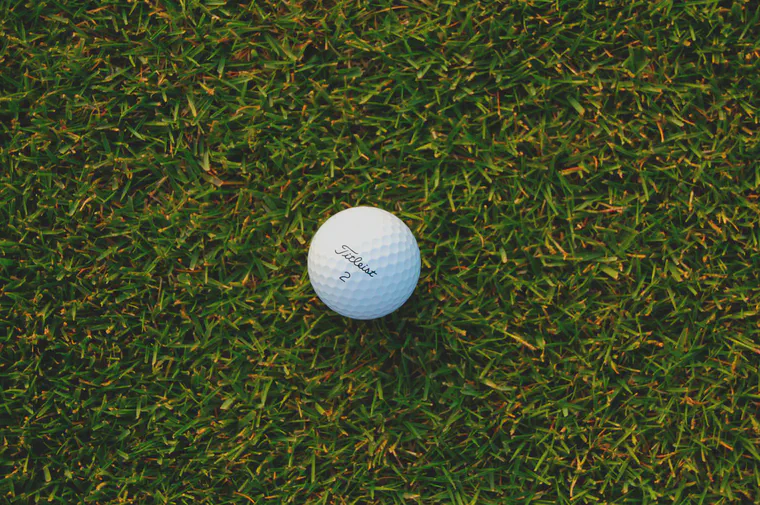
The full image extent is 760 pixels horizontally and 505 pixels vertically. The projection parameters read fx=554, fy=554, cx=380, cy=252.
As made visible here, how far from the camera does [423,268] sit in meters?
2.84

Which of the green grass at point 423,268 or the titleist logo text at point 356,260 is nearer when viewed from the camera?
the titleist logo text at point 356,260

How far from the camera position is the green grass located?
2.82 metres

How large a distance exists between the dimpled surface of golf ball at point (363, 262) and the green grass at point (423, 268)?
24 centimetres

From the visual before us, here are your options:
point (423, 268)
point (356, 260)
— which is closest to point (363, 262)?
point (356, 260)

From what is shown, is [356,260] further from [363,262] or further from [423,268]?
[423,268]

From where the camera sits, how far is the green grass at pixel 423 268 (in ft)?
9.24

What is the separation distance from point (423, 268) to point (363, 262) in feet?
1.54

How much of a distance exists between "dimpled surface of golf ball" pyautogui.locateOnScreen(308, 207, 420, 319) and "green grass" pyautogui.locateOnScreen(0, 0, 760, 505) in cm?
24

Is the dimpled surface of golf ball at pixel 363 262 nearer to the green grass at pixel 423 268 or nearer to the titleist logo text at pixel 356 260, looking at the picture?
the titleist logo text at pixel 356 260

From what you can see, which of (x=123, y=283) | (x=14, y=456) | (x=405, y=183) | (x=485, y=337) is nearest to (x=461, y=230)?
(x=405, y=183)

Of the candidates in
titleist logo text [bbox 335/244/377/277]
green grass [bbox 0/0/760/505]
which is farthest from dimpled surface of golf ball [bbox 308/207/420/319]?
green grass [bbox 0/0/760/505]

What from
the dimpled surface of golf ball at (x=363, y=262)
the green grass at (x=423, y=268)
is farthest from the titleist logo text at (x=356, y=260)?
the green grass at (x=423, y=268)

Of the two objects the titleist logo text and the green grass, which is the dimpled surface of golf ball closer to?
the titleist logo text

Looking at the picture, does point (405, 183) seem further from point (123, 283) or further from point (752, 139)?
point (752, 139)
